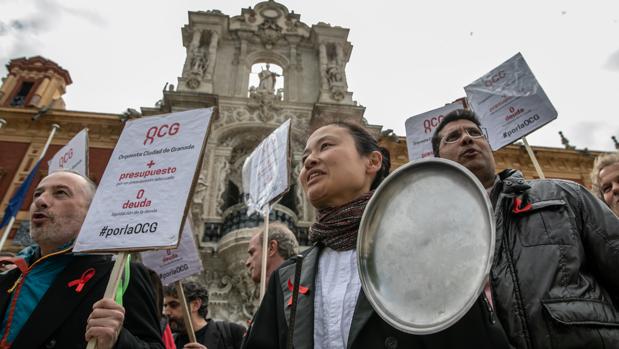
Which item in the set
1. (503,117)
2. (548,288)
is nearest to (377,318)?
(548,288)

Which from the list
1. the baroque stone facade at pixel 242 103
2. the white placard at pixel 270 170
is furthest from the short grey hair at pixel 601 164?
the baroque stone facade at pixel 242 103

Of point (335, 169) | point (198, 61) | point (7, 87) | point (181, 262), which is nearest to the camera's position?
point (335, 169)

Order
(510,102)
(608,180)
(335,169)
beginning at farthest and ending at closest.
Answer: (510,102) < (608,180) < (335,169)

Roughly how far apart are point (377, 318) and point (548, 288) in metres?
0.70

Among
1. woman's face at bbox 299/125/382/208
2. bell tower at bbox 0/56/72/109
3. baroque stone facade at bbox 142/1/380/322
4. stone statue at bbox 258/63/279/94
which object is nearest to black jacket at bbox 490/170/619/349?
woman's face at bbox 299/125/382/208

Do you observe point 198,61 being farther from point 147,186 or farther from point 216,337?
point 147,186

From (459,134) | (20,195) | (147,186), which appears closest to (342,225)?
(459,134)

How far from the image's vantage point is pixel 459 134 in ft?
8.55

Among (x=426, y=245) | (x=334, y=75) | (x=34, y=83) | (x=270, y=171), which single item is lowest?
(x=426, y=245)

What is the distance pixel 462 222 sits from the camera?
1.38 metres

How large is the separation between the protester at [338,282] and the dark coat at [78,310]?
82 centimetres

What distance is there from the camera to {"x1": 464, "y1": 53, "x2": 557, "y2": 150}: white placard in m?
4.92

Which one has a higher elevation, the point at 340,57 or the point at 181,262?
the point at 340,57

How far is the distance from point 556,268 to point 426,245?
675 mm
